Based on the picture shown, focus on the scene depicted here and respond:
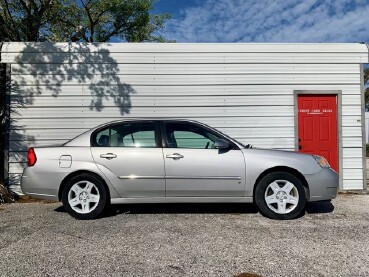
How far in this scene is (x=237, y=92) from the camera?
7785 mm

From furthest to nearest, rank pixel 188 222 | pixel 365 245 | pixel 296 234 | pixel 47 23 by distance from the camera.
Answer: pixel 47 23 < pixel 188 222 < pixel 296 234 < pixel 365 245

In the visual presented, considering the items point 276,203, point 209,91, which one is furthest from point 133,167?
point 209,91

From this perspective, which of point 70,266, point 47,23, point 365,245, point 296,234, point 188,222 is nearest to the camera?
point 70,266

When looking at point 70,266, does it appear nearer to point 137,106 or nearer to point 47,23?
point 137,106

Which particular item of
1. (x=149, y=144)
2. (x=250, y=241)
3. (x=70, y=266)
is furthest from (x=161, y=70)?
(x=70, y=266)

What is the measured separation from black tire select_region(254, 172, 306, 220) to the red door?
2.82m

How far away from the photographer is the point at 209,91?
7.75m

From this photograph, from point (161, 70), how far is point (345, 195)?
4.72 meters

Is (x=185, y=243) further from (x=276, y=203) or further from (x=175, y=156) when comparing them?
(x=276, y=203)

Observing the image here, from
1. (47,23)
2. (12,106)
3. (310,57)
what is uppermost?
(47,23)

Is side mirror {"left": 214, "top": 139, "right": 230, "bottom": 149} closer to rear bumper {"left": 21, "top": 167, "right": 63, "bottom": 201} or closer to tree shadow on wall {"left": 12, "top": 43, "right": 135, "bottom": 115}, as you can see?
rear bumper {"left": 21, "top": 167, "right": 63, "bottom": 201}

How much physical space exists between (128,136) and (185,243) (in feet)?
6.65

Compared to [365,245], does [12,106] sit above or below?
above

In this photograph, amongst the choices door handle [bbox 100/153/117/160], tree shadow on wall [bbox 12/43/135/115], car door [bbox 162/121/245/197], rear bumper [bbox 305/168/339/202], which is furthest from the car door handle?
tree shadow on wall [bbox 12/43/135/115]
